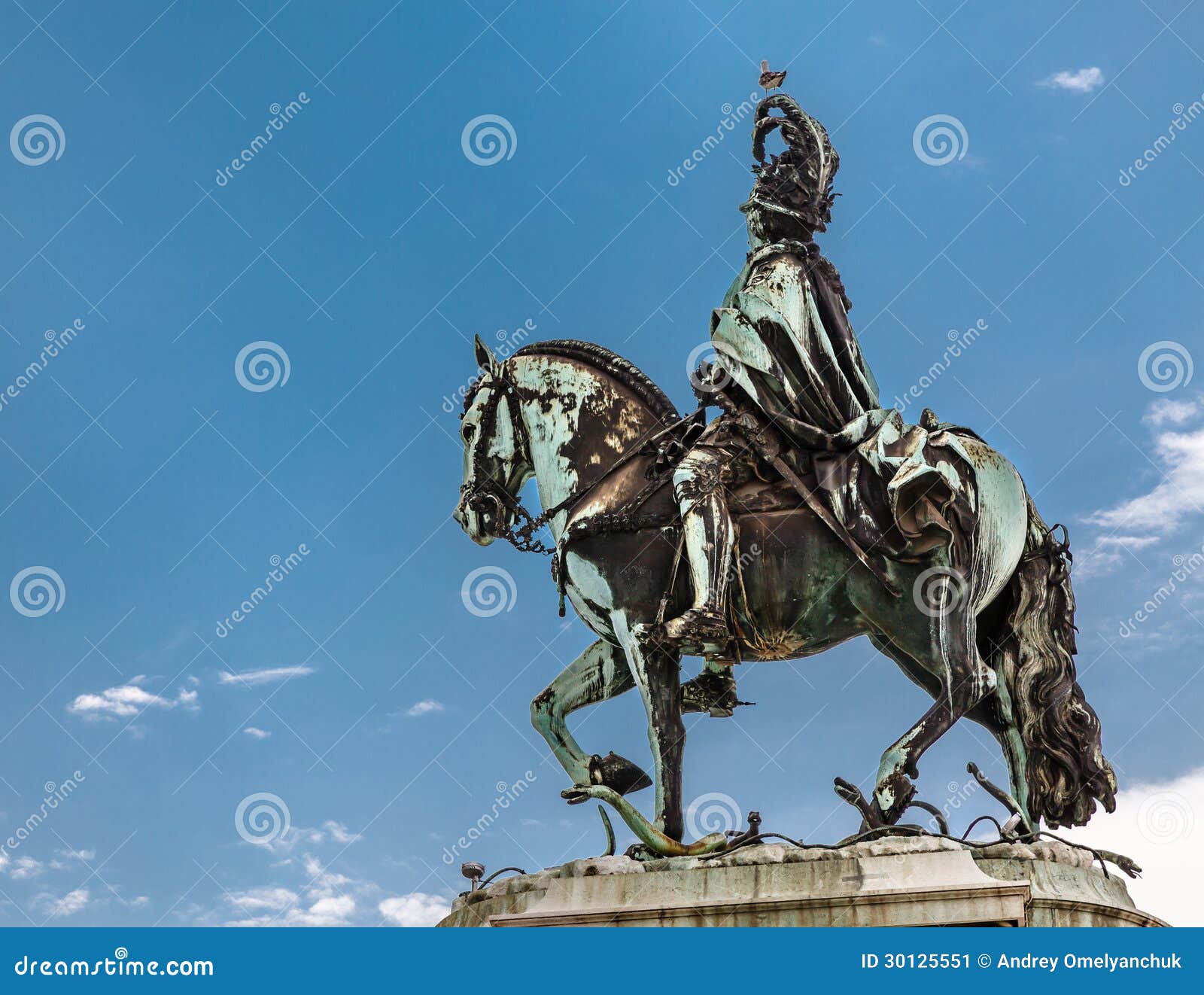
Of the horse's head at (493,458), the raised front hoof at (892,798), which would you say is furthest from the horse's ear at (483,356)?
the raised front hoof at (892,798)

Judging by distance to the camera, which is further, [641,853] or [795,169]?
[795,169]

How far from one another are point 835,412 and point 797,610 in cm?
166

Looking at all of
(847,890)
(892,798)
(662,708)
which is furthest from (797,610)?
(847,890)

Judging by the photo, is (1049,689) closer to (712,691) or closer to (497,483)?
(712,691)

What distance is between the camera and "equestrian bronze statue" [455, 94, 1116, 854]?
42.4 feet

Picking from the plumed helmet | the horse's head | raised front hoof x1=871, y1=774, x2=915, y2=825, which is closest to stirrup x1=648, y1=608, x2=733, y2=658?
raised front hoof x1=871, y1=774, x2=915, y2=825

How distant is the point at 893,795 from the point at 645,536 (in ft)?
8.85

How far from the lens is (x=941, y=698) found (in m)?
12.7

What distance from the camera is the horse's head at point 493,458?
14.4 m

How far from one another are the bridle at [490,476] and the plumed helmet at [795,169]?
2.52 meters

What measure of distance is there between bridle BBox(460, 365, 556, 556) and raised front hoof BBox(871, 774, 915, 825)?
3639 mm

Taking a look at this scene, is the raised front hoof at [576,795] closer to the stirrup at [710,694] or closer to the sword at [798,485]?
the stirrup at [710,694]

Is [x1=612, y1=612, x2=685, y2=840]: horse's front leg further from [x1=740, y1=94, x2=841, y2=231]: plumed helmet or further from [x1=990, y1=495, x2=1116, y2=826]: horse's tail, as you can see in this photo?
[x1=740, y1=94, x2=841, y2=231]: plumed helmet

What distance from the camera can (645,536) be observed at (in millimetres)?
13438
